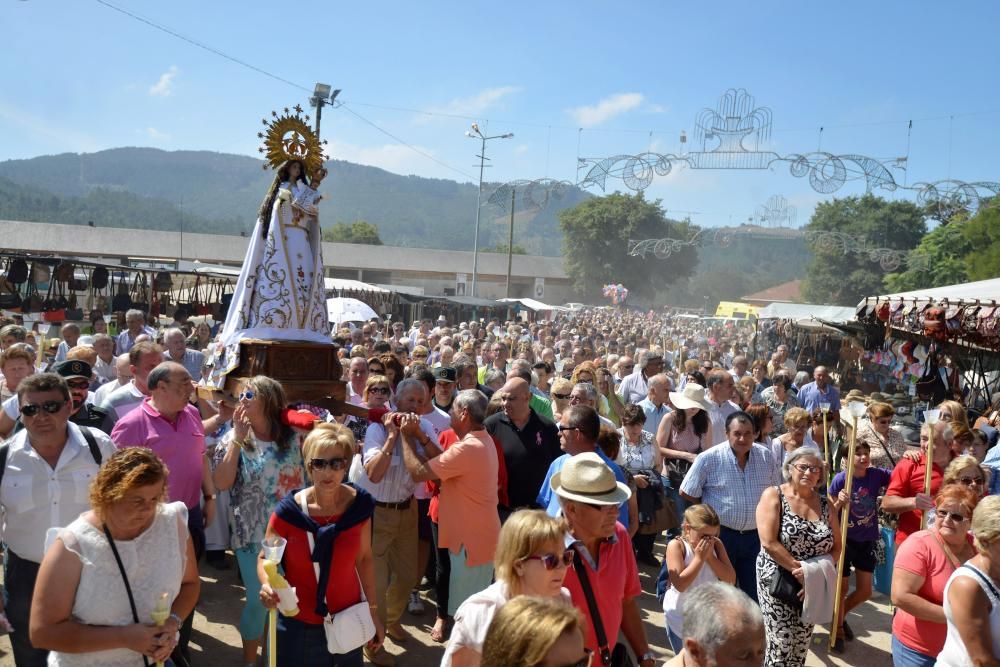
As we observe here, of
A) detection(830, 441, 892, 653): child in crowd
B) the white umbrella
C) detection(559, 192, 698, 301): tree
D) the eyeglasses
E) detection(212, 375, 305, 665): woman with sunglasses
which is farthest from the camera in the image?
detection(559, 192, 698, 301): tree

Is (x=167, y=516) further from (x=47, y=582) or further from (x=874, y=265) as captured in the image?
(x=874, y=265)

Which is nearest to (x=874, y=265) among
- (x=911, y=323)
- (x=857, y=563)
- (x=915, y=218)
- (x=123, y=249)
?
(x=915, y=218)

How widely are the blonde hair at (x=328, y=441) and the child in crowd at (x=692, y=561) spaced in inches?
67.6

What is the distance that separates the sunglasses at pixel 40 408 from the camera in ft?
11.5

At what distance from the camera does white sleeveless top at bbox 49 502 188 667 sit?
2705mm

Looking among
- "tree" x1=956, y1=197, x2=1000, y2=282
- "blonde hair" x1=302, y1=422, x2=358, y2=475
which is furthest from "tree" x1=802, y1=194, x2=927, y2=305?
"blonde hair" x1=302, y1=422, x2=358, y2=475

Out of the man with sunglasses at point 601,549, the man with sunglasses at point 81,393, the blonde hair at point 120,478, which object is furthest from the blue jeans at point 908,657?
the man with sunglasses at point 81,393

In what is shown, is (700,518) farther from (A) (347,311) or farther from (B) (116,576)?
(A) (347,311)

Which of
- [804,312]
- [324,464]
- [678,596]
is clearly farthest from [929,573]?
[804,312]

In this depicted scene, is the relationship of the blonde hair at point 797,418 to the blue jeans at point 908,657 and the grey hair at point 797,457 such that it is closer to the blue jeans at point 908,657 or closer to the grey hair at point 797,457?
the grey hair at point 797,457

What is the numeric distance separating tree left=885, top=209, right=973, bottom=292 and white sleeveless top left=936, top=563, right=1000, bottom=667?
1609 inches

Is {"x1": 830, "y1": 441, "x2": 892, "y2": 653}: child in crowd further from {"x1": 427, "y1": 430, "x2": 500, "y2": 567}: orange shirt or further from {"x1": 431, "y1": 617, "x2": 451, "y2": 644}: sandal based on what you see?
{"x1": 431, "y1": 617, "x2": 451, "y2": 644}: sandal

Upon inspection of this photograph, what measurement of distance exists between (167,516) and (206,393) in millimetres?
3086

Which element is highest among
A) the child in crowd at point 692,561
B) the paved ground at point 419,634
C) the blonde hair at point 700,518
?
the blonde hair at point 700,518
